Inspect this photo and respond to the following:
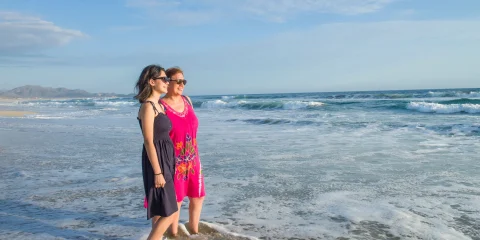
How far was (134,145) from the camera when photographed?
399 inches

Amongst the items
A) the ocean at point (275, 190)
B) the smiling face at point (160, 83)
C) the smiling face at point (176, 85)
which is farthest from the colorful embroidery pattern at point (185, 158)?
the ocean at point (275, 190)

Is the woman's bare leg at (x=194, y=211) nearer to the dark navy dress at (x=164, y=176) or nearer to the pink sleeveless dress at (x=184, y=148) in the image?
the pink sleeveless dress at (x=184, y=148)

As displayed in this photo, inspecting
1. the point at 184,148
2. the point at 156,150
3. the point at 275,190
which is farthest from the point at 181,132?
the point at 275,190

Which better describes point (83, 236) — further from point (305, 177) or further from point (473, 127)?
point (473, 127)

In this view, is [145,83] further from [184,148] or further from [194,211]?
[194,211]

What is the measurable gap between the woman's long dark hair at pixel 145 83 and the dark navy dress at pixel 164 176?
0.31 ft

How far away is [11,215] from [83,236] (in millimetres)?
1205

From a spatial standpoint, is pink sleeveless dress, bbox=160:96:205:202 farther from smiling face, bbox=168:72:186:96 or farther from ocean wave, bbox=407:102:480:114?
ocean wave, bbox=407:102:480:114

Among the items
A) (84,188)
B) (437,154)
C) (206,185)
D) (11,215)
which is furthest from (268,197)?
(437,154)

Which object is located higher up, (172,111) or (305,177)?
(172,111)

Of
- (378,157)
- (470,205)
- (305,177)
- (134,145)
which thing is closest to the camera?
(470,205)

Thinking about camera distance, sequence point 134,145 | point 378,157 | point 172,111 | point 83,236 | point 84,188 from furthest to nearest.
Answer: point 134,145 → point 378,157 → point 84,188 → point 83,236 → point 172,111

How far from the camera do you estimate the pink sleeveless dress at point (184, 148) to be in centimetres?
338

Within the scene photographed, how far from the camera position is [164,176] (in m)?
3.08
